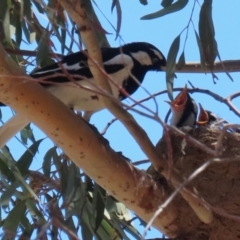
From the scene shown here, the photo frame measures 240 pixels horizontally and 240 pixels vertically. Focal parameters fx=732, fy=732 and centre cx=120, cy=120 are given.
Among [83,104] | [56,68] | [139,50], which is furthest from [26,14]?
[139,50]

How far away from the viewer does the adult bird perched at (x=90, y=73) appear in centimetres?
200

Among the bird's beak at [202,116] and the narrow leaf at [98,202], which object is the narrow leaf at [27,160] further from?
the bird's beak at [202,116]

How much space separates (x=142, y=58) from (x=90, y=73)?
1.10ft

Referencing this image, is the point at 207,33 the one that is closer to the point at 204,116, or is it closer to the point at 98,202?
the point at 98,202

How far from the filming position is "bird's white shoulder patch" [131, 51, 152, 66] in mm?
2379

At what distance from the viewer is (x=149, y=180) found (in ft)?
5.96

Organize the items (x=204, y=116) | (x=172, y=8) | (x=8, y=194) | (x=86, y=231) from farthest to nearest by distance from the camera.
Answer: (x=204, y=116), (x=86, y=231), (x=8, y=194), (x=172, y=8)

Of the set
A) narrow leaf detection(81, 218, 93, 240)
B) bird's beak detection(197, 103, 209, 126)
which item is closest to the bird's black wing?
narrow leaf detection(81, 218, 93, 240)

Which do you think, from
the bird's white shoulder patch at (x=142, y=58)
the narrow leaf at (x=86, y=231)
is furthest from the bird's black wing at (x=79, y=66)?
the narrow leaf at (x=86, y=231)

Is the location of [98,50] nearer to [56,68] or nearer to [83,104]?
[56,68]

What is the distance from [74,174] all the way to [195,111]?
43.3 inches

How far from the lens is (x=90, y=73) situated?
2.10 m

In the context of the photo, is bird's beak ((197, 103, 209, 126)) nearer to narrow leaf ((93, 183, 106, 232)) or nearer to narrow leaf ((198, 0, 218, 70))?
narrow leaf ((93, 183, 106, 232))

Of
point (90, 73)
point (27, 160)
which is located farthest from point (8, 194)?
point (90, 73)
